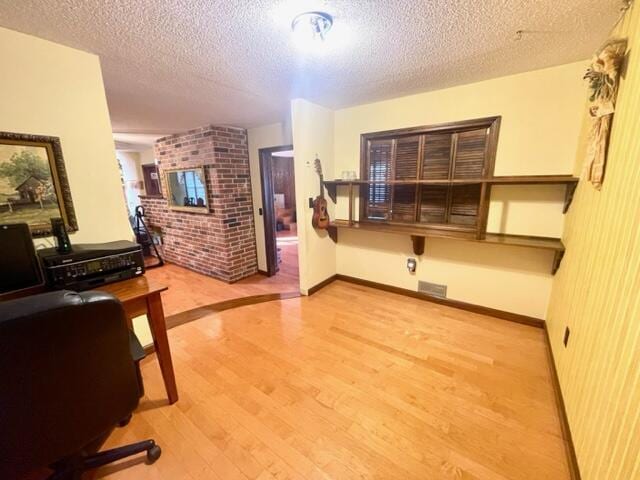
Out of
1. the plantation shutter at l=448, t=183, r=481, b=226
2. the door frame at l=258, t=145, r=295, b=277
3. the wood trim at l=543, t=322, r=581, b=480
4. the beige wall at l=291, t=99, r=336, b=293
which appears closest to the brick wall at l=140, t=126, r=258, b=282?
the door frame at l=258, t=145, r=295, b=277

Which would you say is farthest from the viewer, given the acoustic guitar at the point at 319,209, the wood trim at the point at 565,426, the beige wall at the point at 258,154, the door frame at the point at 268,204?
the door frame at the point at 268,204

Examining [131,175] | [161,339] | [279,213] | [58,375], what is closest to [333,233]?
[161,339]

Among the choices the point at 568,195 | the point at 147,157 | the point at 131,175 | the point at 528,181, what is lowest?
the point at 568,195

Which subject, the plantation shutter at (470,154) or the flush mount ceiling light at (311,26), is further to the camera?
the plantation shutter at (470,154)

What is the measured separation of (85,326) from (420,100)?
2.95m

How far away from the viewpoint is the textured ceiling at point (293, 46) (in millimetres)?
1288

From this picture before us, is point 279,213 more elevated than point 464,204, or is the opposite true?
point 464,204

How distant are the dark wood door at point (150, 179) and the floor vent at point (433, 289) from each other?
526 cm

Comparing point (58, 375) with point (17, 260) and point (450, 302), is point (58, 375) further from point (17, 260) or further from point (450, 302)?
point (450, 302)

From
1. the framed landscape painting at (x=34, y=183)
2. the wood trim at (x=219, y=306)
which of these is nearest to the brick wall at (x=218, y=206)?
the wood trim at (x=219, y=306)

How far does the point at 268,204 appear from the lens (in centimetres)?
386

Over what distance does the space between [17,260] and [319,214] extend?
2298 mm

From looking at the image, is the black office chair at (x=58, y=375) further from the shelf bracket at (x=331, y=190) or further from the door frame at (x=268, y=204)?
the door frame at (x=268, y=204)

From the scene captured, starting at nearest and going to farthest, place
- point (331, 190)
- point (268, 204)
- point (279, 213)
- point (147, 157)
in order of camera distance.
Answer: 1. point (331, 190)
2. point (268, 204)
3. point (147, 157)
4. point (279, 213)
